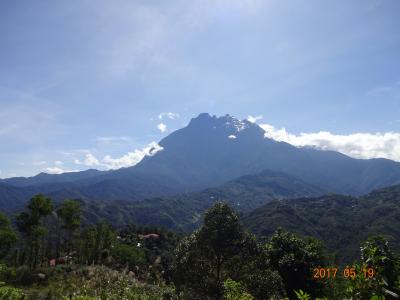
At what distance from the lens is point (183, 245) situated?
93.5ft

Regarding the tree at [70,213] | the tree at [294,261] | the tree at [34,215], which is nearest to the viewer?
the tree at [294,261]

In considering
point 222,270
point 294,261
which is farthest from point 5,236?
point 222,270

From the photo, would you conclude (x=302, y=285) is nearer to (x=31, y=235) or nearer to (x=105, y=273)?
Result: (x=105, y=273)

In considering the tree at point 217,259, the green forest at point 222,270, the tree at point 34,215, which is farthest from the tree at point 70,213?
the tree at point 217,259

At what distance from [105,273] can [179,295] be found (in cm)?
2767

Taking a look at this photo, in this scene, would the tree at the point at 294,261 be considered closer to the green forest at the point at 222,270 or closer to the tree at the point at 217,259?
the green forest at the point at 222,270

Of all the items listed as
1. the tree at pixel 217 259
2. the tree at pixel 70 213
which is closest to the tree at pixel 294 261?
the tree at pixel 217 259

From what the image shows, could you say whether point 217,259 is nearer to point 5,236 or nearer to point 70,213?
point 5,236

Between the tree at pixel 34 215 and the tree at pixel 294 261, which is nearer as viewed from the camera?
the tree at pixel 294 261

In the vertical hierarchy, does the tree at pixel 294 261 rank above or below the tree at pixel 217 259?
below

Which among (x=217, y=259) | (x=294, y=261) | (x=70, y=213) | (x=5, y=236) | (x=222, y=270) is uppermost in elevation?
(x=70, y=213)

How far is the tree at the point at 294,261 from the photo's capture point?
47.0m

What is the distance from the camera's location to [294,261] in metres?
47.4

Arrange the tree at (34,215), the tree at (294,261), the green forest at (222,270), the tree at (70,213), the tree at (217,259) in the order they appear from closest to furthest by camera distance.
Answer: the green forest at (222,270)
the tree at (217,259)
the tree at (294,261)
the tree at (34,215)
the tree at (70,213)
